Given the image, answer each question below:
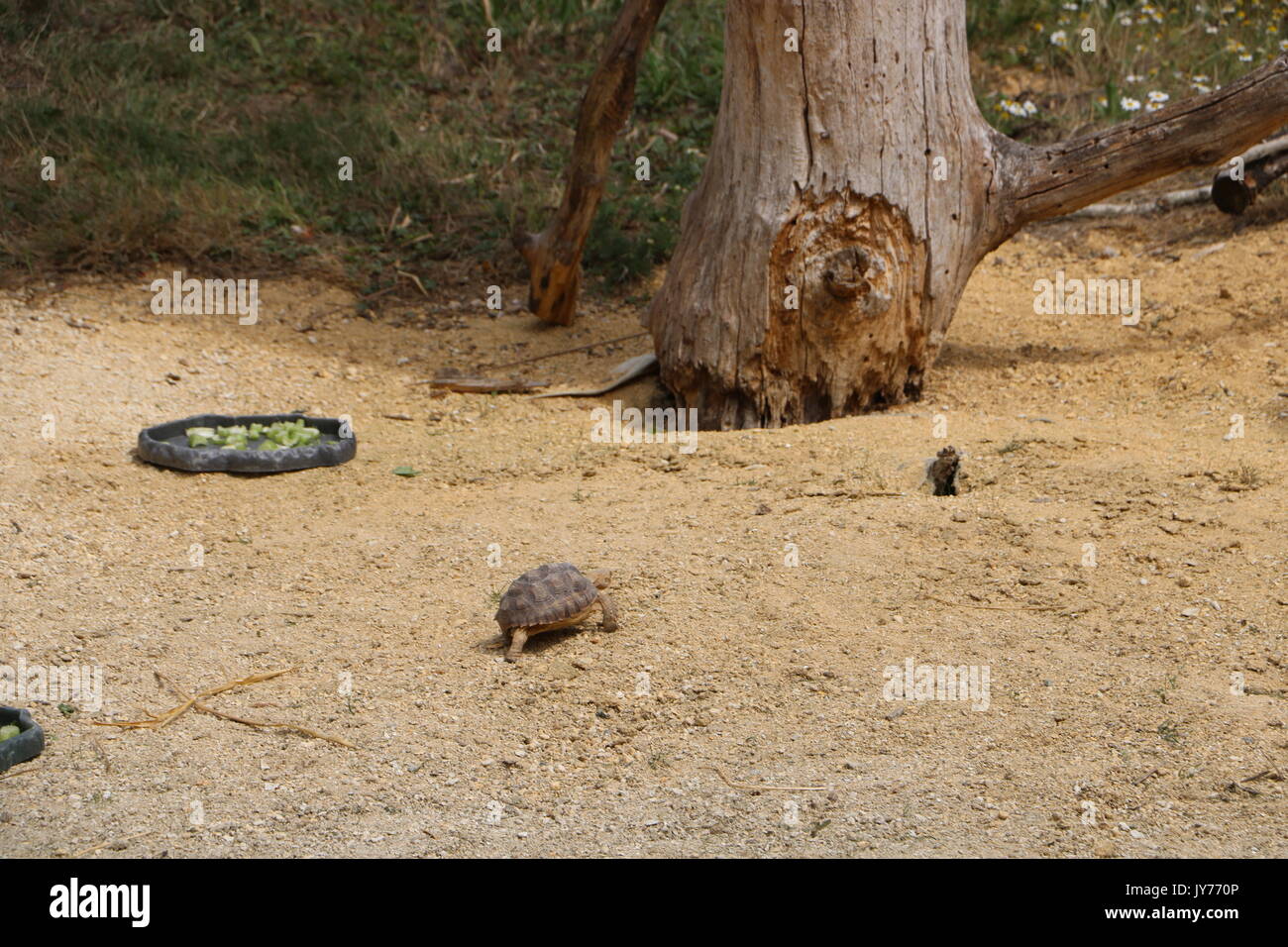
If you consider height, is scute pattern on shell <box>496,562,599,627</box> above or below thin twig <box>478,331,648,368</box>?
below

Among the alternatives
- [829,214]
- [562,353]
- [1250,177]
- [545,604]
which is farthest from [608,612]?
[1250,177]

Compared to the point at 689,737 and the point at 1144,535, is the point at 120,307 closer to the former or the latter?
the point at 689,737

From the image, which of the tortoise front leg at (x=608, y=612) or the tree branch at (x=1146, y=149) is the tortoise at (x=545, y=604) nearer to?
the tortoise front leg at (x=608, y=612)

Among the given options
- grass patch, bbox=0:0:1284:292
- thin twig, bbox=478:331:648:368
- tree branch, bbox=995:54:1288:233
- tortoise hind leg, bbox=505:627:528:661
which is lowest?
tortoise hind leg, bbox=505:627:528:661

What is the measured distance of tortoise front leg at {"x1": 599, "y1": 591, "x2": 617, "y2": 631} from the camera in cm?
425

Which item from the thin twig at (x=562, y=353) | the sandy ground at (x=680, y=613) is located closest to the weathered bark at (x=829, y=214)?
the sandy ground at (x=680, y=613)

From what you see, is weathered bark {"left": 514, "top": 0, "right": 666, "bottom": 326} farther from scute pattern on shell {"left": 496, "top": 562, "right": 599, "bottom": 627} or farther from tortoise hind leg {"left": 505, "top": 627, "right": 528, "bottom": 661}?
tortoise hind leg {"left": 505, "top": 627, "right": 528, "bottom": 661}

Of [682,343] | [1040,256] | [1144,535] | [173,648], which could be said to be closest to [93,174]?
[682,343]

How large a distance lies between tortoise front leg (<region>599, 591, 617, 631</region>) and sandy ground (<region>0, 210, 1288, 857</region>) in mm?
53

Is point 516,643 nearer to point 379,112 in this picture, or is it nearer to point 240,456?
point 240,456

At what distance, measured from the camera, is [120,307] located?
755 centimetres

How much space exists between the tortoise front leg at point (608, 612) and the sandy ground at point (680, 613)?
53 millimetres

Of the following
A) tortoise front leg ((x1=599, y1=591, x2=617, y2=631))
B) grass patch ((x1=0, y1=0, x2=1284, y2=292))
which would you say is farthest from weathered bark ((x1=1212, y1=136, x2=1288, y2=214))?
tortoise front leg ((x1=599, y1=591, x2=617, y2=631))

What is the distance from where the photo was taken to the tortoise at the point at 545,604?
407 cm
